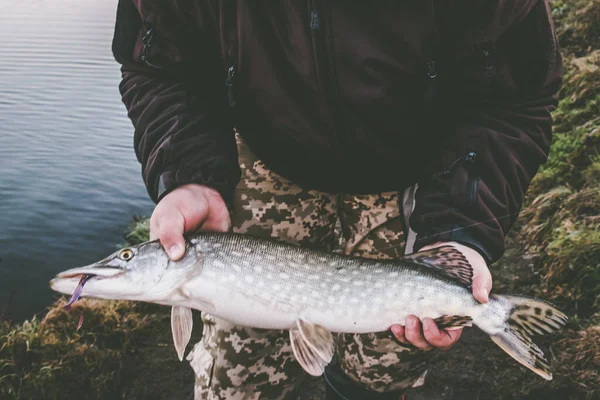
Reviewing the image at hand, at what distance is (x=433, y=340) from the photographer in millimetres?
2242

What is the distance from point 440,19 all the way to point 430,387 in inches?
Result: 95.7

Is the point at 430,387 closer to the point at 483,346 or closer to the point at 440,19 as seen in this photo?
the point at 483,346

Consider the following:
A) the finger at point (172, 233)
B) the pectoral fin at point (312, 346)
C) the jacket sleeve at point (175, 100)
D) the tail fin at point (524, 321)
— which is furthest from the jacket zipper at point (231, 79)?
the tail fin at point (524, 321)

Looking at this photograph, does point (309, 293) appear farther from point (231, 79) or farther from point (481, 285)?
point (231, 79)

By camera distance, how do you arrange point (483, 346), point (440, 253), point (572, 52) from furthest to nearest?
1. point (572, 52)
2. point (483, 346)
3. point (440, 253)

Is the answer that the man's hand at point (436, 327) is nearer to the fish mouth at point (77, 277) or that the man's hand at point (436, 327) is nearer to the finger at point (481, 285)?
the finger at point (481, 285)

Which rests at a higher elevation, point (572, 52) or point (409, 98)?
point (409, 98)

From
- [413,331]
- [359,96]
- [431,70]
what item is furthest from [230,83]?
[413,331]

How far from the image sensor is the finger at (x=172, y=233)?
215 cm

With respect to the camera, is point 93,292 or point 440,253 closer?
point 93,292

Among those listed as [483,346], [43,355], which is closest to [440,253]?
[483,346]

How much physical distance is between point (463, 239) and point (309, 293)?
2.36 ft

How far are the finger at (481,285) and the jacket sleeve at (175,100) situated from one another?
1.18 m

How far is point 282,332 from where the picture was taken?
8.86ft
